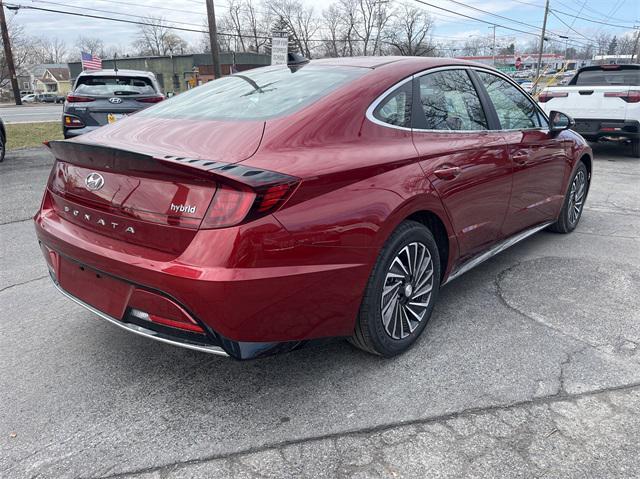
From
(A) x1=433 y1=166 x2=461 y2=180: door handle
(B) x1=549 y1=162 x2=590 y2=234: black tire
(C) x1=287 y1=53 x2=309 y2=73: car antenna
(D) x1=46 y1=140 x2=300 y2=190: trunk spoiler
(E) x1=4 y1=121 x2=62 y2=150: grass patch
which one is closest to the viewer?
(D) x1=46 y1=140 x2=300 y2=190: trunk spoiler

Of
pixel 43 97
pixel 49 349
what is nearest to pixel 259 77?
pixel 49 349

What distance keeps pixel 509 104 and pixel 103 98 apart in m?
7.42

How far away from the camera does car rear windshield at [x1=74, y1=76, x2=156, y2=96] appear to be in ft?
30.1

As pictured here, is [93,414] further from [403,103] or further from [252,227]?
[403,103]

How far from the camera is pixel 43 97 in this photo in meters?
66.9

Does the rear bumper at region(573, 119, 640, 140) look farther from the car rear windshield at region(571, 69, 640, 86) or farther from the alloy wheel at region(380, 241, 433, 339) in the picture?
the alloy wheel at region(380, 241, 433, 339)

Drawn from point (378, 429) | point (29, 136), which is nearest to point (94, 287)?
point (378, 429)

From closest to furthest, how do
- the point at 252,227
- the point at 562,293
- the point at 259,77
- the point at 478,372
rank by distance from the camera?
the point at 252,227 < the point at 478,372 < the point at 259,77 < the point at 562,293

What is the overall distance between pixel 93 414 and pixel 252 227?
3.96 feet

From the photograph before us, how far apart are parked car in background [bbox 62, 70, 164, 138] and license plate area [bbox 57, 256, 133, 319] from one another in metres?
6.69

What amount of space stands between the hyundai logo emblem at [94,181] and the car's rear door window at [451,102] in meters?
1.77

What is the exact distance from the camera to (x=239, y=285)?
2062 mm

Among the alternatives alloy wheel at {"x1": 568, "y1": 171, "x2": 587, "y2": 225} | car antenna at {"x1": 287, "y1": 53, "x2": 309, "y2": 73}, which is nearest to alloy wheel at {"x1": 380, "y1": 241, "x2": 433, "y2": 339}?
car antenna at {"x1": 287, "y1": 53, "x2": 309, "y2": 73}

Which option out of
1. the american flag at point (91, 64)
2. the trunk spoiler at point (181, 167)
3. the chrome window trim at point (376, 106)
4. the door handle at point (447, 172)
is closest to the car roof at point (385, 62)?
the chrome window trim at point (376, 106)
